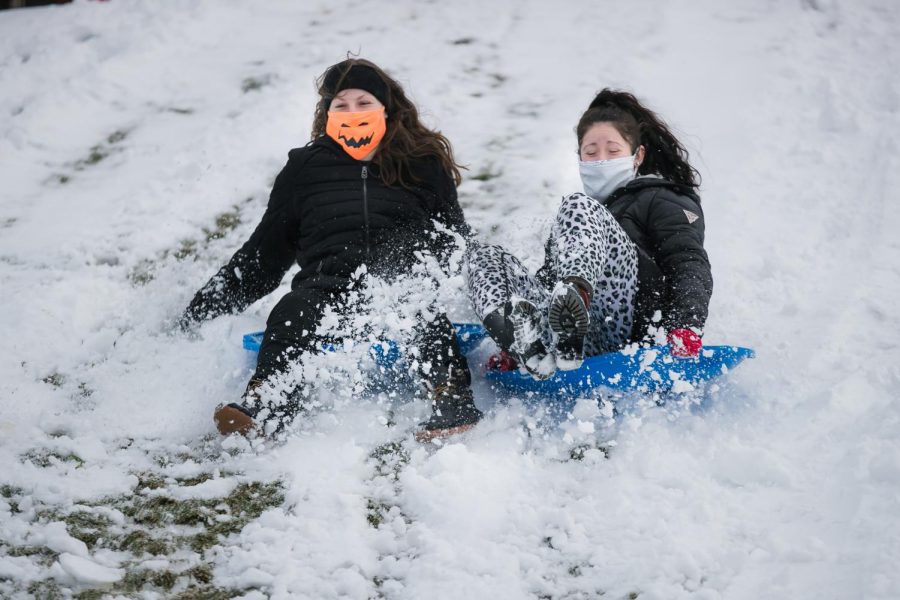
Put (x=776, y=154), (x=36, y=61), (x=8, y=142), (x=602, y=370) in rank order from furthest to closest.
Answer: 1. (x=36, y=61)
2. (x=8, y=142)
3. (x=776, y=154)
4. (x=602, y=370)

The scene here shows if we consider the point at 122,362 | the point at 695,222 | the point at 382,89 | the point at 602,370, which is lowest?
the point at 122,362

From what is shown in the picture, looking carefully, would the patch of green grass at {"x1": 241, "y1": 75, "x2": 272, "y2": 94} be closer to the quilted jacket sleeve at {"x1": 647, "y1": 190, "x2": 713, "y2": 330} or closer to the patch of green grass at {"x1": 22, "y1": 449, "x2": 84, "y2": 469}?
the quilted jacket sleeve at {"x1": 647, "y1": 190, "x2": 713, "y2": 330}

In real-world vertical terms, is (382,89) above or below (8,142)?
above

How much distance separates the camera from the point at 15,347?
9.98ft

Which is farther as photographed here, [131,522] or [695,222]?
[695,222]

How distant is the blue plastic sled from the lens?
2.47 meters

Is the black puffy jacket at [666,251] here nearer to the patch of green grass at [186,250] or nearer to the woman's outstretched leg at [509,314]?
the woman's outstretched leg at [509,314]

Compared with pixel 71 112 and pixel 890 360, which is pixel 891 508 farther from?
pixel 71 112

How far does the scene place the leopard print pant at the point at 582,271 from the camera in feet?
8.09

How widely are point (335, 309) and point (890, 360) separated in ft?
6.14

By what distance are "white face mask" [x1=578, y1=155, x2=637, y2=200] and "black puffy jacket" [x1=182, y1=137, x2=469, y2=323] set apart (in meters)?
0.50

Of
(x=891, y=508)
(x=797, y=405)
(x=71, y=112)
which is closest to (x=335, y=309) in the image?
(x=797, y=405)

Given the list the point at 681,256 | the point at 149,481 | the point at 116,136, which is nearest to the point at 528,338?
the point at 681,256

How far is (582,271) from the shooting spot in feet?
7.94
